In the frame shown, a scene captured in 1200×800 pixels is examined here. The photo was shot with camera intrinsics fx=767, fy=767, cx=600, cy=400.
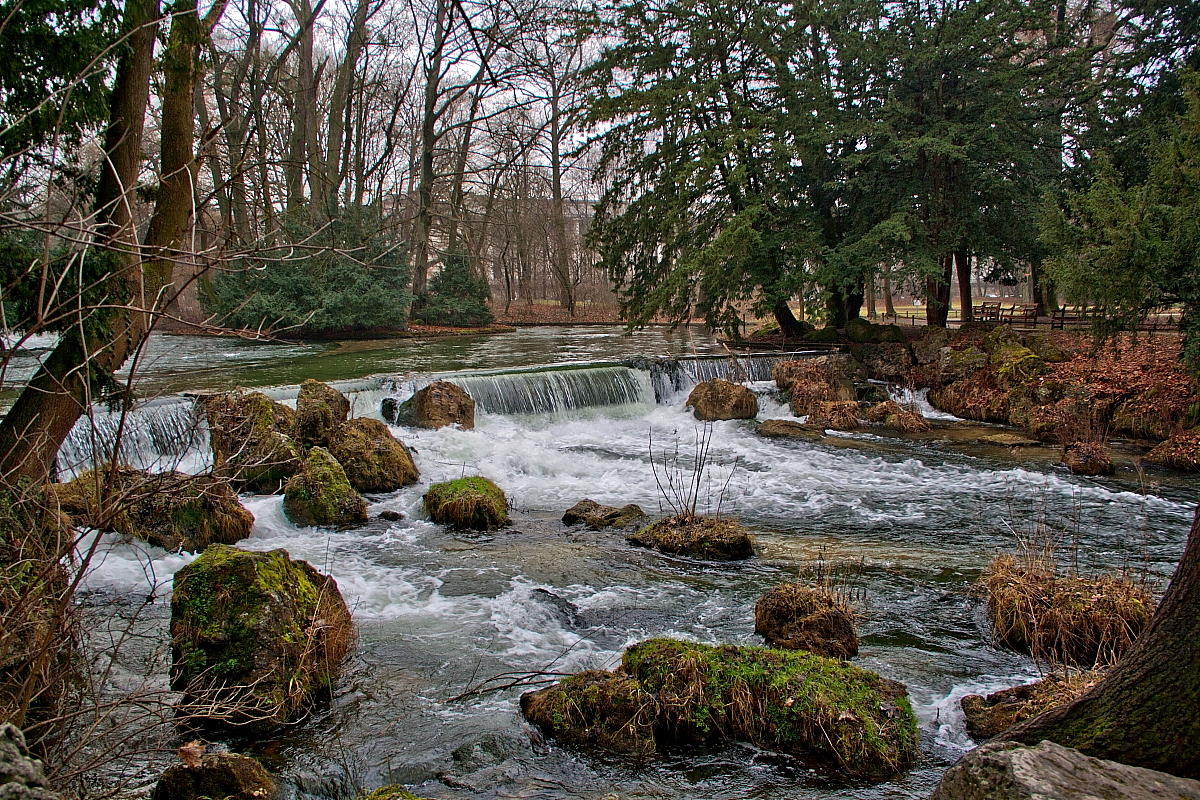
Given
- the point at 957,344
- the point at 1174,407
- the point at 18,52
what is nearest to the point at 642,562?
the point at 18,52

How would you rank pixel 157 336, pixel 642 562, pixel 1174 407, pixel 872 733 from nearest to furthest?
pixel 872 733 < pixel 642 562 < pixel 1174 407 < pixel 157 336

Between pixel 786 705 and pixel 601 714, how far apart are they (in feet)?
3.70

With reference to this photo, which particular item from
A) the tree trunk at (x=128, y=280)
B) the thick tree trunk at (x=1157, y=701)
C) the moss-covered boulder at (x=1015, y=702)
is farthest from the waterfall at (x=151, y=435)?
the thick tree trunk at (x=1157, y=701)

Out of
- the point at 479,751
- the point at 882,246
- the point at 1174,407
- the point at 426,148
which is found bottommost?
the point at 479,751

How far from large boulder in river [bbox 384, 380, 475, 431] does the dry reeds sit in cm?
1026

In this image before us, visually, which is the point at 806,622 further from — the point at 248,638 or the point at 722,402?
the point at 722,402

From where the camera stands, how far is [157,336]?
26547 millimetres

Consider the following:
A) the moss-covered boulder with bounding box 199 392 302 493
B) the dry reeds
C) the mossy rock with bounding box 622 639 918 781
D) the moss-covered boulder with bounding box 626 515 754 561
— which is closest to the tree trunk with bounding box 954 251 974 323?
the moss-covered boulder with bounding box 626 515 754 561

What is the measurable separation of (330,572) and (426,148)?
23.3m

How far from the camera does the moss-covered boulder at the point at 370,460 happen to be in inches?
431

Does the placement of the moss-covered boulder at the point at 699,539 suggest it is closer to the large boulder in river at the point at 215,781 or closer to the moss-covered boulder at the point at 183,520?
the moss-covered boulder at the point at 183,520

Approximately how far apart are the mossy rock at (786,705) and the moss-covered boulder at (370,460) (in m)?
6.88

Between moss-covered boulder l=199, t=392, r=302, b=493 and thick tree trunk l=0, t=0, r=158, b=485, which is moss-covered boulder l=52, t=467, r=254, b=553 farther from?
thick tree trunk l=0, t=0, r=158, b=485

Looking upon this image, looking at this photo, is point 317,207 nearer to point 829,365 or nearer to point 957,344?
point 829,365
